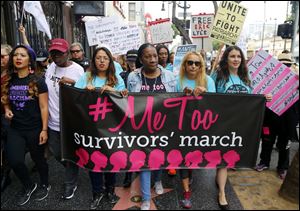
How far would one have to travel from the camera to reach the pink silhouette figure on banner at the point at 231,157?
3348 millimetres

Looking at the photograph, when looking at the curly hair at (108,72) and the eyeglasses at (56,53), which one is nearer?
the curly hair at (108,72)

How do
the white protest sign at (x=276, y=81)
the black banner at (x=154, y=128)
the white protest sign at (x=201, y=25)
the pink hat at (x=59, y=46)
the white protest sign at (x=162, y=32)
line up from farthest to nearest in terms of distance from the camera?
the white protest sign at (x=162, y=32) → the white protest sign at (x=201, y=25) → the white protest sign at (x=276, y=81) → the pink hat at (x=59, y=46) → the black banner at (x=154, y=128)

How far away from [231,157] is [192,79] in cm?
95

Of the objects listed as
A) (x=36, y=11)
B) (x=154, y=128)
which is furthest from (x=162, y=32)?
(x=154, y=128)

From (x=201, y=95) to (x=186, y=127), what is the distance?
0.37 m

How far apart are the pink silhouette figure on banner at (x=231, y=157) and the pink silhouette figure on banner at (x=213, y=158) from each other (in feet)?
0.23

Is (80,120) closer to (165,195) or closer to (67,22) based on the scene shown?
(165,195)

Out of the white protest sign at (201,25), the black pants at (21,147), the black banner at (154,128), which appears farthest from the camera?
the white protest sign at (201,25)

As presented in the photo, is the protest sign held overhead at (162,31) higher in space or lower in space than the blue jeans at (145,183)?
higher

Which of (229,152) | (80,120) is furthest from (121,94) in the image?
(229,152)

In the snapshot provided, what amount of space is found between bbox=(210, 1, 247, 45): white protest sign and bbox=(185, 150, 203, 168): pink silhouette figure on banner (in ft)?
9.02

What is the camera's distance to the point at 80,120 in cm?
318

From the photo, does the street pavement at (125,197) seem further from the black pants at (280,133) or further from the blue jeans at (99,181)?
the black pants at (280,133)

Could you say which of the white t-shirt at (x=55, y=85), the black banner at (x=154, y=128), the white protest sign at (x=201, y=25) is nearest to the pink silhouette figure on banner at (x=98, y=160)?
the black banner at (x=154, y=128)
